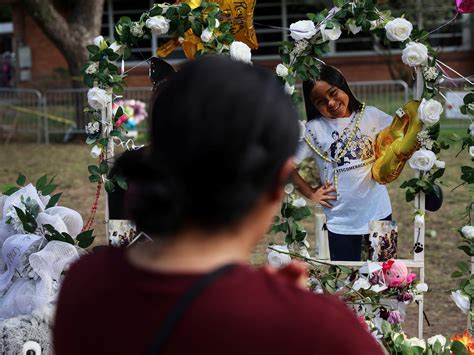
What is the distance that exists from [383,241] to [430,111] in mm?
706

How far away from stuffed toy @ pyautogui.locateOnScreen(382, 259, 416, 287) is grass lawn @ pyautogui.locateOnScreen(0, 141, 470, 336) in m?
0.51

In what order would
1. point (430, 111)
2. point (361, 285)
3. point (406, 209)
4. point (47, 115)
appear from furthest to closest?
1. point (47, 115)
2. point (406, 209)
3. point (361, 285)
4. point (430, 111)

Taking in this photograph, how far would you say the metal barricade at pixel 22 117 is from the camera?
15.2m

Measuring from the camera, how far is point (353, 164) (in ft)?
14.3

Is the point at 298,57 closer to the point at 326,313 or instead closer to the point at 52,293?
the point at 52,293

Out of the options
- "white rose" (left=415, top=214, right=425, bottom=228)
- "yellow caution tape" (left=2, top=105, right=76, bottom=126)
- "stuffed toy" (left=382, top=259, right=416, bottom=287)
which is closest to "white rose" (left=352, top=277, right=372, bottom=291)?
"stuffed toy" (left=382, top=259, right=416, bottom=287)

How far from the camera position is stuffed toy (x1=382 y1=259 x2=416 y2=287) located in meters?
4.10

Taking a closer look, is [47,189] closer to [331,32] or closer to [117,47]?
[117,47]

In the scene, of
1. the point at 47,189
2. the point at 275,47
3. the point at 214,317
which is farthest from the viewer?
the point at 275,47

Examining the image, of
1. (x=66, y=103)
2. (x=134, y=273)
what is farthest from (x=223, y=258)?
(x=66, y=103)

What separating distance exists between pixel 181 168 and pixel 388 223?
124 inches

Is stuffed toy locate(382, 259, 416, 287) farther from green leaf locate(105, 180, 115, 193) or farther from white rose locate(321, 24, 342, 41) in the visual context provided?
green leaf locate(105, 180, 115, 193)

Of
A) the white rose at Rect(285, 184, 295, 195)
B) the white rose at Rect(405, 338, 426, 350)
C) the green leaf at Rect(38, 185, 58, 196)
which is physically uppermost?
the white rose at Rect(285, 184, 295, 195)

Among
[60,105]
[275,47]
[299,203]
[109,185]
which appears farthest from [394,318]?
[275,47]
